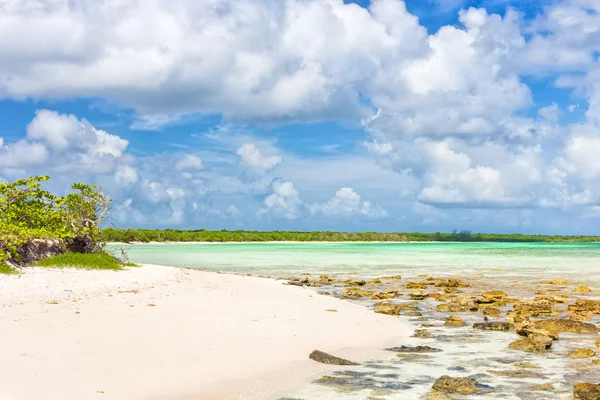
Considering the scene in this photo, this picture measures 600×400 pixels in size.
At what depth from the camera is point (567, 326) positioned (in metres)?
14.4

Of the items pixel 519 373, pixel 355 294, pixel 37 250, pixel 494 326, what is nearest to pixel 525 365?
pixel 519 373

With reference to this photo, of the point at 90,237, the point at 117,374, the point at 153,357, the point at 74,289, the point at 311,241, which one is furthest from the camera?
the point at 311,241

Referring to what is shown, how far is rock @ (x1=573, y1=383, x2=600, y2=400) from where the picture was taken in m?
8.16

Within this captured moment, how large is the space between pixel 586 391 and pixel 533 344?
366cm

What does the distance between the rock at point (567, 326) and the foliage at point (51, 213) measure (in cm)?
1978

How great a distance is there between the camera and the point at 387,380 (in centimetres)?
930

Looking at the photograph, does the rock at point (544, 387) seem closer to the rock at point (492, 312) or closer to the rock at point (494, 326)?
the rock at point (494, 326)

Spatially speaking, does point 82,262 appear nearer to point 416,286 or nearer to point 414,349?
point 416,286

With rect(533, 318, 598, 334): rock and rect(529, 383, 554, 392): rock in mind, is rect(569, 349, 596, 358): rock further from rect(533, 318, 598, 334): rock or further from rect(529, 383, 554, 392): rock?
rect(533, 318, 598, 334): rock

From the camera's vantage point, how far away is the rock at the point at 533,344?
38.4 ft

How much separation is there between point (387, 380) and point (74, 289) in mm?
11583


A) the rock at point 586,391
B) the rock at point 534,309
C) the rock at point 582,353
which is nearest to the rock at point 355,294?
the rock at point 534,309

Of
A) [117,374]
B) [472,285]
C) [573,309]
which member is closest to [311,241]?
[472,285]

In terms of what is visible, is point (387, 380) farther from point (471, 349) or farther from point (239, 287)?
point (239, 287)
